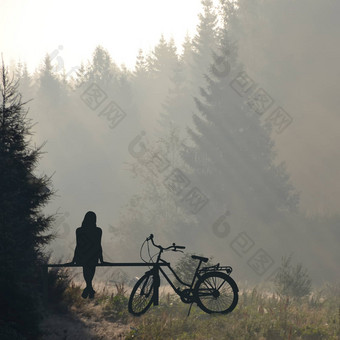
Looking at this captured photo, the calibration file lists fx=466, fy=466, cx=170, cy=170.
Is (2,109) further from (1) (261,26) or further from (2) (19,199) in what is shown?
(1) (261,26)

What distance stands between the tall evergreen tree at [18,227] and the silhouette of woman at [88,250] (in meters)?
1.11

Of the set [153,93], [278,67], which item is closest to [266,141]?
[278,67]

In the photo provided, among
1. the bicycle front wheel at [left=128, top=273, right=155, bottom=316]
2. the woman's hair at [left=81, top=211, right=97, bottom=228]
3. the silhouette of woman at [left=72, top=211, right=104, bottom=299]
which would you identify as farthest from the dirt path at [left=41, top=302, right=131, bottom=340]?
the woman's hair at [left=81, top=211, right=97, bottom=228]

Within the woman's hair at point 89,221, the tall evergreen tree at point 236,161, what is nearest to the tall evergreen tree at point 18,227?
the woman's hair at point 89,221

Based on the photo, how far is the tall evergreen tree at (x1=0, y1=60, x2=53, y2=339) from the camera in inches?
301

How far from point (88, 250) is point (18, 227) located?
10.0ft

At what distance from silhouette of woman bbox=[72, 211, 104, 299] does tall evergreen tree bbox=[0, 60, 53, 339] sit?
111cm

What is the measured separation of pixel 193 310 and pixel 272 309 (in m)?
2.41

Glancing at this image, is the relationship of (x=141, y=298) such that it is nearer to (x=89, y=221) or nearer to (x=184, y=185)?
(x=89, y=221)

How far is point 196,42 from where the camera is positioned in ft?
271

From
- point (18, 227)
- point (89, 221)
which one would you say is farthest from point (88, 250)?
point (18, 227)

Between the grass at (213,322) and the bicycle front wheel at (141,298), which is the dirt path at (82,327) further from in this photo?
the bicycle front wheel at (141,298)

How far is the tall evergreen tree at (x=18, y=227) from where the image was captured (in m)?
7.63

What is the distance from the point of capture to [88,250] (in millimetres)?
7512
